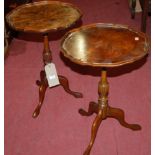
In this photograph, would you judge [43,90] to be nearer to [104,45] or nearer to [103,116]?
[103,116]

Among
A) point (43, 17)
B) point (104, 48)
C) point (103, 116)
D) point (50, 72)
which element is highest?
point (43, 17)

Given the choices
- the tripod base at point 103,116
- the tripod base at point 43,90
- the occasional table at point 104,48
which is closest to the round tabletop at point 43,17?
the occasional table at point 104,48

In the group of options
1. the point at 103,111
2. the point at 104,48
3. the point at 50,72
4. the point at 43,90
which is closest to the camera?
the point at 104,48

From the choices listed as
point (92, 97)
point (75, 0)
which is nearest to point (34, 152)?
point (92, 97)

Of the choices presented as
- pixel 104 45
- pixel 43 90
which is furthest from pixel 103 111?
pixel 43 90

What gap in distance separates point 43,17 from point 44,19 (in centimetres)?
4

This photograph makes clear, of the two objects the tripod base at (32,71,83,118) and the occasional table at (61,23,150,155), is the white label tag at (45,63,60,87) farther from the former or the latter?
the occasional table at (61,23,150,155)

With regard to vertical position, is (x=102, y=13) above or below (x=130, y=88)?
above

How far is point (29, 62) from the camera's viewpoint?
3.32 meters

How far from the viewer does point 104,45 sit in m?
1.90

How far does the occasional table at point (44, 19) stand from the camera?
6.84ft

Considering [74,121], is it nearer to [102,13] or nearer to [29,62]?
[29,62]
